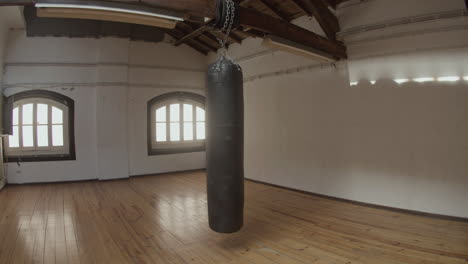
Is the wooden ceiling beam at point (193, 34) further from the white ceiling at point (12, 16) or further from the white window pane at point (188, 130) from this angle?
the white ceiling at point (12, 16)

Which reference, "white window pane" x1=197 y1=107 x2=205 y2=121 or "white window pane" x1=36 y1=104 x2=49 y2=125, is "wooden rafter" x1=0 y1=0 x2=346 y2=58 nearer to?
"white window pane" x1=197 y1=107 x2=205 y2=121

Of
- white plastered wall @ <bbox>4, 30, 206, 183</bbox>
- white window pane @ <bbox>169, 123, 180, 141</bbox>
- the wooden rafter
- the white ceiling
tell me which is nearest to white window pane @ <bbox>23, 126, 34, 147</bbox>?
white plastered wall @ <bbox>4, 30, 206, 183</bbox>

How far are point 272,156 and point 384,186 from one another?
2.31 metres

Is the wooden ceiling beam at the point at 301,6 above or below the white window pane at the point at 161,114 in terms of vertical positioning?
above

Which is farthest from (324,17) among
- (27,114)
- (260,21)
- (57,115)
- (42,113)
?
(27,114)

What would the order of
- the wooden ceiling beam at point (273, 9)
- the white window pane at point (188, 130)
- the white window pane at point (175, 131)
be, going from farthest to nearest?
the white window pane at point (188, 130)
the white window pane at point (175, 131)
the wooden ceiling beam at point (273, 9)

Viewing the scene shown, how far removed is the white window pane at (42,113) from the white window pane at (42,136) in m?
0.13

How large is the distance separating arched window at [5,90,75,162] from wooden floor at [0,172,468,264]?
1.45 meters

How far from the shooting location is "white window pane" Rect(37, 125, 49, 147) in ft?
20.5

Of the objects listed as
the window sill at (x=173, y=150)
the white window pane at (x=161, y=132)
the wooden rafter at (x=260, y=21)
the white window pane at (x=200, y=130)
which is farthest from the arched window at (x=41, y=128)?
the wooden rafter at (x=260, y=21)

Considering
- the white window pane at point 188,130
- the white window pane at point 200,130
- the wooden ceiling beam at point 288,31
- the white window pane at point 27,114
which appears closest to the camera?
the wooden ceiling beam at point 288,31

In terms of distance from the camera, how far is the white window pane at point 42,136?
20.5 ft

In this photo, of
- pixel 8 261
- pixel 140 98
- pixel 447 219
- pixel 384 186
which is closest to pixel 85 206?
pixel 8 261

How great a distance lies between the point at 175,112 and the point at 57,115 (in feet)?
9.40
